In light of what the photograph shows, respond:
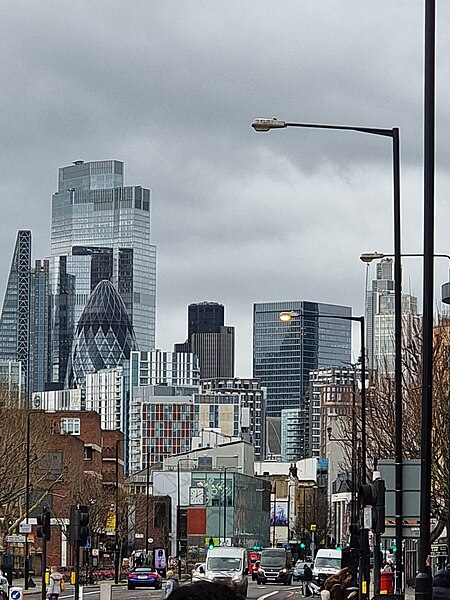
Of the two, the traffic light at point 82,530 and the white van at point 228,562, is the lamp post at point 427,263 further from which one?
the white van at point 228,562

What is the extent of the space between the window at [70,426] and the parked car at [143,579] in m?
71.3

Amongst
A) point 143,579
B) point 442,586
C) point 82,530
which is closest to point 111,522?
point 143,579

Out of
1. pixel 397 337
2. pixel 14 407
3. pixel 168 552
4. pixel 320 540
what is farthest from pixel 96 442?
pixel 397 337

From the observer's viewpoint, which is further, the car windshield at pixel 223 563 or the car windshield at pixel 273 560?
the car windshield at pixel 273 560

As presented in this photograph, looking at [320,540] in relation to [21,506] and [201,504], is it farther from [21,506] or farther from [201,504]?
[21,506]

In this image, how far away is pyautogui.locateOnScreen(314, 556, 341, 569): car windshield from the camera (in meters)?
→ 81.8

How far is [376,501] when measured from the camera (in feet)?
88.2

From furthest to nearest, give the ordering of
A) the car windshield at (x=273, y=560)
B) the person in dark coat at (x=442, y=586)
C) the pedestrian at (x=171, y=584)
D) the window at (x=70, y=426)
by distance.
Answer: the window at (x=70, y=426), the car windshield at (x=273, y=560), the person in dark coat at (x=442, y=586), the pedestrian at (x=171, y=584)

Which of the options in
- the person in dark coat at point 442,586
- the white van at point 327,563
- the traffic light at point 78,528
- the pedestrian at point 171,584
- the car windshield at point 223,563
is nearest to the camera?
the pedestrian at point 171,584

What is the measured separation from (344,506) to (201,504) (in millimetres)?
18735

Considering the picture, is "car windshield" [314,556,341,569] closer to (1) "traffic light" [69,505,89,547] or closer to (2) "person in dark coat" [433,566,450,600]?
(1) "traffic light" [69,505,89,547]

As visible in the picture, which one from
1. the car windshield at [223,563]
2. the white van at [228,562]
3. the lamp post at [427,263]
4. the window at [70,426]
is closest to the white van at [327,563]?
the white van at [228,562]

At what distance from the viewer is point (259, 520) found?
188250 mm

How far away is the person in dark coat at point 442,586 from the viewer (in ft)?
38.1
